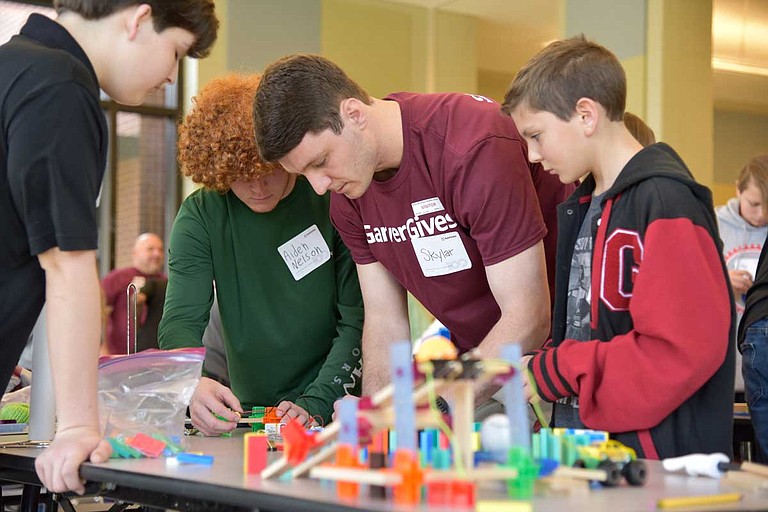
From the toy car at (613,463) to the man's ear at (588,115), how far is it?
61cm

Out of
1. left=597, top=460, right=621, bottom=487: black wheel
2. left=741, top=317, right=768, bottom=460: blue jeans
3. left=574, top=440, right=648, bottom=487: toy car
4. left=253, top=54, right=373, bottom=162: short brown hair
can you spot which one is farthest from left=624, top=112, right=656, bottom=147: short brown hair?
left=597, top=460, right=621, bottom=487: black wheel

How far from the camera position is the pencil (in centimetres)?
94

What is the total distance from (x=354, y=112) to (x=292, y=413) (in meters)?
0.61

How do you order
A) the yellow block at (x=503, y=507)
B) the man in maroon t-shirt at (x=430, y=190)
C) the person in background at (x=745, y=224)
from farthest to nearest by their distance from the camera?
the person in background at (x=745, y=224) → the man in maroon t-shirt at (x=430, y=190) → the yellow block at (x=503, y=507)

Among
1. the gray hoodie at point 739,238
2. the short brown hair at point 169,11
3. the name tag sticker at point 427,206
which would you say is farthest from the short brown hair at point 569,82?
the gray hoodie at point 739,238

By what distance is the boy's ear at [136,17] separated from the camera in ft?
4.73

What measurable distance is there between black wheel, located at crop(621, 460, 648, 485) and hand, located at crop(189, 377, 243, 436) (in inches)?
36.5

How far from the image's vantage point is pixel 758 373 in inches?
93.4

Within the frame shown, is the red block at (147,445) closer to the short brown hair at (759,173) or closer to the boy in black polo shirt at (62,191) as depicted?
the boy in black polo shirt at (62,191)

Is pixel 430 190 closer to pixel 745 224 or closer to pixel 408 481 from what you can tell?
pixel 408 481

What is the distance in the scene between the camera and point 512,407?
1099 millimetres

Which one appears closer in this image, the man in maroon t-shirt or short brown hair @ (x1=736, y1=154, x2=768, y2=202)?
the man in maroon t-shirt

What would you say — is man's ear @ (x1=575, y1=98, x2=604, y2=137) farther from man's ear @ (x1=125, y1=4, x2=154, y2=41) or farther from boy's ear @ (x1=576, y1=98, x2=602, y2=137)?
man's ear @ (x1=125, y1=4, x2=154, y2=41)

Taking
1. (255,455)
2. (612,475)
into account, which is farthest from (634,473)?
(255,455)
